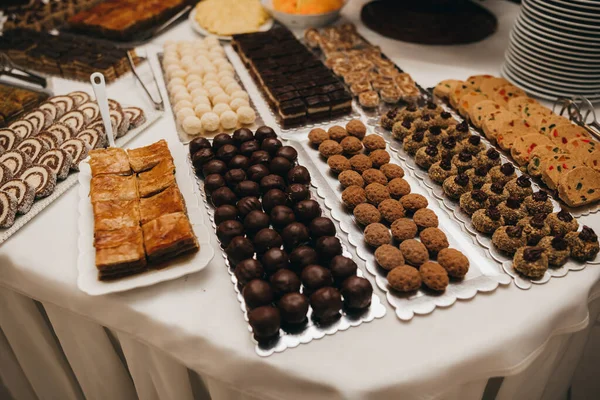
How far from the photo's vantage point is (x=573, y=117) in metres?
2.22

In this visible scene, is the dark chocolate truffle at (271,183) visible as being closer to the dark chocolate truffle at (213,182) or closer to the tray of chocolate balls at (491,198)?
the dark chocolate truffle at (213,182)

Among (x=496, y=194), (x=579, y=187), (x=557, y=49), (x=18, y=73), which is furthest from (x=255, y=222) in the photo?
(x=18, y=73)

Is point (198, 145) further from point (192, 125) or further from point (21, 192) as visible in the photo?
point (21, 192)

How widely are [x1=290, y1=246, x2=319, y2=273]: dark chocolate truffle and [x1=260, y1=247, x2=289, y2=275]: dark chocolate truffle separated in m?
0.02

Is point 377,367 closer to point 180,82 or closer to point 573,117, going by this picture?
point 573,117

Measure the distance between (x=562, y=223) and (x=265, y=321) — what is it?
1075 mm

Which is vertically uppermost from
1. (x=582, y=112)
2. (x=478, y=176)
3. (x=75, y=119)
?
(x=75, y=119)

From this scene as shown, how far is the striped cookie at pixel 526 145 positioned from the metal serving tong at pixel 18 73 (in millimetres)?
2428

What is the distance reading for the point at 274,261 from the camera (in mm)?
1441

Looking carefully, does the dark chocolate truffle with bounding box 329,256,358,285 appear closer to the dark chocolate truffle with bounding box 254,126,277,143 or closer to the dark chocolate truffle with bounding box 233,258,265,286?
the dark chocolate truffle with bounding box 233,258,265,286

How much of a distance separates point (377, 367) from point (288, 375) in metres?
0.24

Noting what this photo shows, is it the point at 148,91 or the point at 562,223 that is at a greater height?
the point at 148,91

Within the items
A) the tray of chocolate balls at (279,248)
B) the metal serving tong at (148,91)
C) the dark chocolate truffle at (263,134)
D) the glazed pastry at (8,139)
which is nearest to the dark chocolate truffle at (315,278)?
the tray of chocolate balls at (279,248)

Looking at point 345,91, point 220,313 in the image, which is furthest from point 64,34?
point 220,313
